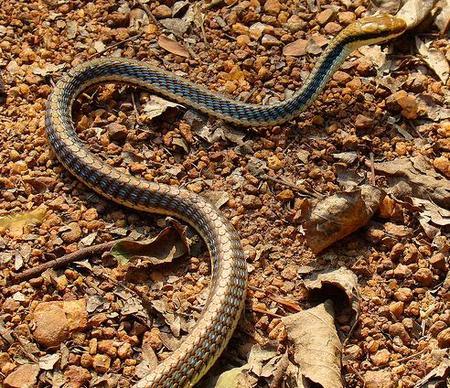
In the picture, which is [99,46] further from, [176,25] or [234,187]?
[234,187]

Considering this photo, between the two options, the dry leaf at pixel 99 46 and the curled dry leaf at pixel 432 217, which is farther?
the dry leaf at pixel 99 46

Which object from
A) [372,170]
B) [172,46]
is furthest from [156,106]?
[372,170]

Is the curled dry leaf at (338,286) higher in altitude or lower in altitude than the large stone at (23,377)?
higher

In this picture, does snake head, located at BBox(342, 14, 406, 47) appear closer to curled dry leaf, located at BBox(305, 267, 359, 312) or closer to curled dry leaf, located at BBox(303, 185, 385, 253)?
curled dry leaf, located at BBox(303, 185, 385, 253)

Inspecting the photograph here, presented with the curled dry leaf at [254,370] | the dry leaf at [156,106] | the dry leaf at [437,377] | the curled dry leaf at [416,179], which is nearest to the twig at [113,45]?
A: the dry leaf at [156,106]

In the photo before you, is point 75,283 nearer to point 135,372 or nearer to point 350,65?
point 135,372

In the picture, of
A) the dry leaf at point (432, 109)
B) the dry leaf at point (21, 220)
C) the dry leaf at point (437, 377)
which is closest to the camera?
the dry leaf at point (437, 377)

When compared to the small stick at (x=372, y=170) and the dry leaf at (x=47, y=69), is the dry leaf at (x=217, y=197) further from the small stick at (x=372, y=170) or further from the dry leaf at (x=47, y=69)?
the dry leaf at (x=47, y=69)

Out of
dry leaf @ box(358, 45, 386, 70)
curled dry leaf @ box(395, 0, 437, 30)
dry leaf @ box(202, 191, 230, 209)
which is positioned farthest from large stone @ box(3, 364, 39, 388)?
curled dry leaf @ box(395, 0, 437, 30)
